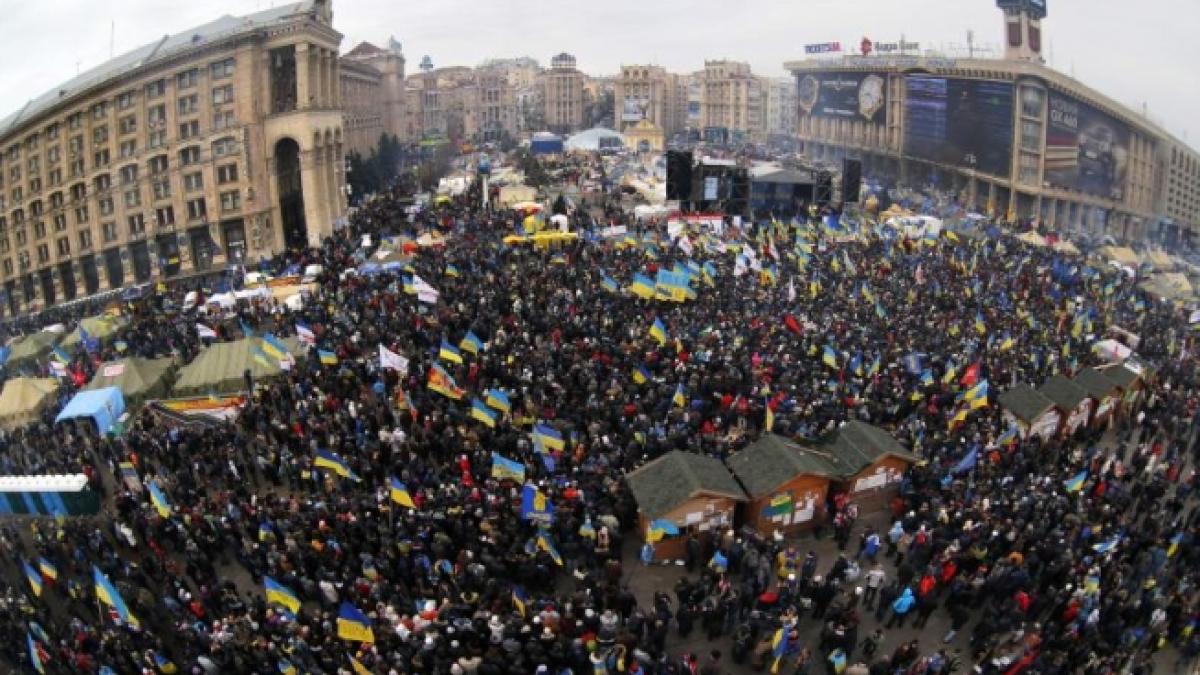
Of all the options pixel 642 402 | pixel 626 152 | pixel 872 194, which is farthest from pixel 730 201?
pixel 626 152

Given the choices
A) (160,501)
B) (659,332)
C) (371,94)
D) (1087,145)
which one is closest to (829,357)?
(659,332)

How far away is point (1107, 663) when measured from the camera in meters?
11.8

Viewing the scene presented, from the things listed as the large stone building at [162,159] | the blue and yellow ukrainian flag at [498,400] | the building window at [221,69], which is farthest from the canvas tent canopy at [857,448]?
the building window at [221,69]

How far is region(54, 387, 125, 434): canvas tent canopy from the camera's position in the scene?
19.7 metres

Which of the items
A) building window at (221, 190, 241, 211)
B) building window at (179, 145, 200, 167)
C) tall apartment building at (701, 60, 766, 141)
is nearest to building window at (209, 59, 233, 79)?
building window at (179, 145, 200, 167)

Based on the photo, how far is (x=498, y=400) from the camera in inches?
726

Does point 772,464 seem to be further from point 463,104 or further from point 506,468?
point 463,104

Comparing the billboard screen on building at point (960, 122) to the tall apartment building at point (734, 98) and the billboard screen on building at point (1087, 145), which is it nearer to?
the billboard screen on building at point (1087, 145)

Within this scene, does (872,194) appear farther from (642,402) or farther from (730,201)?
(642,402)

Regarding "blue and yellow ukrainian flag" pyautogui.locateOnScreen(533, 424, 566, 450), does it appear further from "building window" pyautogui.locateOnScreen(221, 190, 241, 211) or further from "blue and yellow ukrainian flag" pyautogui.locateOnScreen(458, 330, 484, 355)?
"building window" pyautogui.locateOnScreen(221, 190, 241, 211)

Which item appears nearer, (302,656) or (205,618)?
(302,656)

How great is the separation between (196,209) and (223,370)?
3104 cm

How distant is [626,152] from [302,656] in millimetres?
92049

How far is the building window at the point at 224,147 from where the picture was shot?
47125 mm
